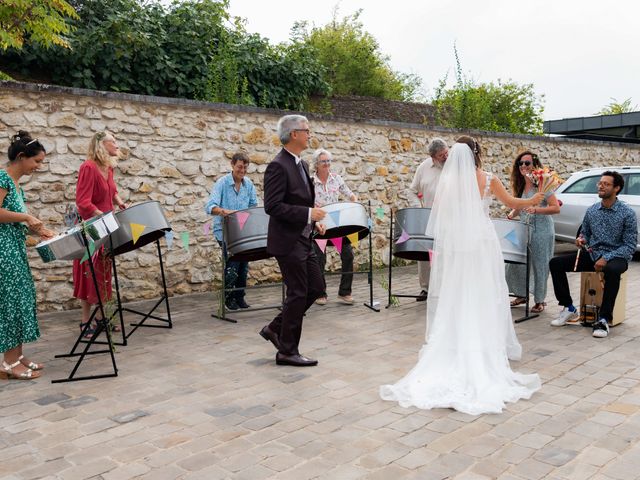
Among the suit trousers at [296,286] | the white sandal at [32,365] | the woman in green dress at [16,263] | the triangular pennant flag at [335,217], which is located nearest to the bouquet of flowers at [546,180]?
the triangular pennant flag at [335,217]

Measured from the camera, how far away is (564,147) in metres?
12.5

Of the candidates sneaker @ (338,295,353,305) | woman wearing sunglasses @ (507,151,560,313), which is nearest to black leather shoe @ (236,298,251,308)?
sneaker @ (338,295,353,305)

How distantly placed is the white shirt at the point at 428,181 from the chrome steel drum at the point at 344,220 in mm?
1068

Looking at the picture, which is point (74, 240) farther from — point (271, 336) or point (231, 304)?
point (231, 304)

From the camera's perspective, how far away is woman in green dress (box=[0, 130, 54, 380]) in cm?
389

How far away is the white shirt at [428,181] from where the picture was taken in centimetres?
654

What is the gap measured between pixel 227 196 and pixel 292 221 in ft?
6.85

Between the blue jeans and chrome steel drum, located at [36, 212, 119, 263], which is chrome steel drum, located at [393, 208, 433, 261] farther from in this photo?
chrome steel drum, located at [36, 212, 119, 263]

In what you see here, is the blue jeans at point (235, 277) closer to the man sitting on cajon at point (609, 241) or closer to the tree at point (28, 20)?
the tree at point (28, 20)

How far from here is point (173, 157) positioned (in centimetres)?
690

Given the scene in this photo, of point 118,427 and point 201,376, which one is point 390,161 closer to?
point 201,376

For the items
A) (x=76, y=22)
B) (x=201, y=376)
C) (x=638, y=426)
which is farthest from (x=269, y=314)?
(x=76, y=22)

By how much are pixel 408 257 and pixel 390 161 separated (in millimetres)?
3132

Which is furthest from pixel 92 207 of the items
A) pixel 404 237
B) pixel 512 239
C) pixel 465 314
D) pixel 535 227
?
pixel 535 227
